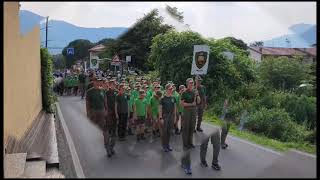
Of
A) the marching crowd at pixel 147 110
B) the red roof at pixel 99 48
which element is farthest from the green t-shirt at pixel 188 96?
the red roof at pixel 99 48

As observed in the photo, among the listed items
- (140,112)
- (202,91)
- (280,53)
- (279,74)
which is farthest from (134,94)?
(279,74)

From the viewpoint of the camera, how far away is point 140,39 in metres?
3.49

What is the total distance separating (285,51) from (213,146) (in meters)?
0.85

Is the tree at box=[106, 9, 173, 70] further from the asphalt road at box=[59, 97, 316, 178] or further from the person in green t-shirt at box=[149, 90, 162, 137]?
the asphalt road at box=[59, 97, 316, 178]

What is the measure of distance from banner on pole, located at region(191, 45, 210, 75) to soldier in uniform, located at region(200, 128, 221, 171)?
441 mm

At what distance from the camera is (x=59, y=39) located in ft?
11.8

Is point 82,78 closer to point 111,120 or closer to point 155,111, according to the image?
point 111,120

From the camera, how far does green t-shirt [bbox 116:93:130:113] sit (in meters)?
3.41

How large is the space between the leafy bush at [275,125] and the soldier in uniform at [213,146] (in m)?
0.87

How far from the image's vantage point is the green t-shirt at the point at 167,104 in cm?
398

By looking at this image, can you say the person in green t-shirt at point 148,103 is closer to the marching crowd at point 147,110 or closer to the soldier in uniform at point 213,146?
the marching crowd at point 147,110

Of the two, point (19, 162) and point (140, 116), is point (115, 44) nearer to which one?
point (140, 116)

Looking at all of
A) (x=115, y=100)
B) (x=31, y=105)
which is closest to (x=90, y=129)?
(x=115, y=100)

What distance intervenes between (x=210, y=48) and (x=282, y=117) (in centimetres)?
199
